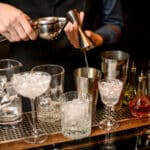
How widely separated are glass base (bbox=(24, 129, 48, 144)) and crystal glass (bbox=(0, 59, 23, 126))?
101mm

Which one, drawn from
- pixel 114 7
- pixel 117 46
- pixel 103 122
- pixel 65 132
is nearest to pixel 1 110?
pixel 65 132

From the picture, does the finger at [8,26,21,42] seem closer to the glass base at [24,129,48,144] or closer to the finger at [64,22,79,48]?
the finger at [64,22,79,48]

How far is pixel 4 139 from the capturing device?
114cm

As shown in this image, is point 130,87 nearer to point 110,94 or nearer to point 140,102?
point 140,102

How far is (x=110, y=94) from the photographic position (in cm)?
118

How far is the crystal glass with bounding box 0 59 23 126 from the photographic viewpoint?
120 centimetres

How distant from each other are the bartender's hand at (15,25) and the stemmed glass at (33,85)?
0.43 feet

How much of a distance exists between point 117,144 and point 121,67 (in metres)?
0.27

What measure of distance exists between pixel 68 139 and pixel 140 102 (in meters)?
0.32

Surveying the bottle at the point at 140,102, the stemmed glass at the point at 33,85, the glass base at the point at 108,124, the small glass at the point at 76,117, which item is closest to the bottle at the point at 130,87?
the bottle at the point at 140,102

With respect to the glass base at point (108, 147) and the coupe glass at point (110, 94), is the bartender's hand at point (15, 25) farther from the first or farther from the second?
the glass base at point (108, 147)

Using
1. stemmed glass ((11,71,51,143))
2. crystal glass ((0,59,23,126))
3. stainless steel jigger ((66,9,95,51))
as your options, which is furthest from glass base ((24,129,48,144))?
stainless steel jigger ((66,9,95,51))

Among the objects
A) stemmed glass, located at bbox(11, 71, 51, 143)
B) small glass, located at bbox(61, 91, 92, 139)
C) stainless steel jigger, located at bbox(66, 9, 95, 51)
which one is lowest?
small glass, located at bbox(61, 91, 92, 139)

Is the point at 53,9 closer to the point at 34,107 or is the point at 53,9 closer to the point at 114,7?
the point at 114,7
